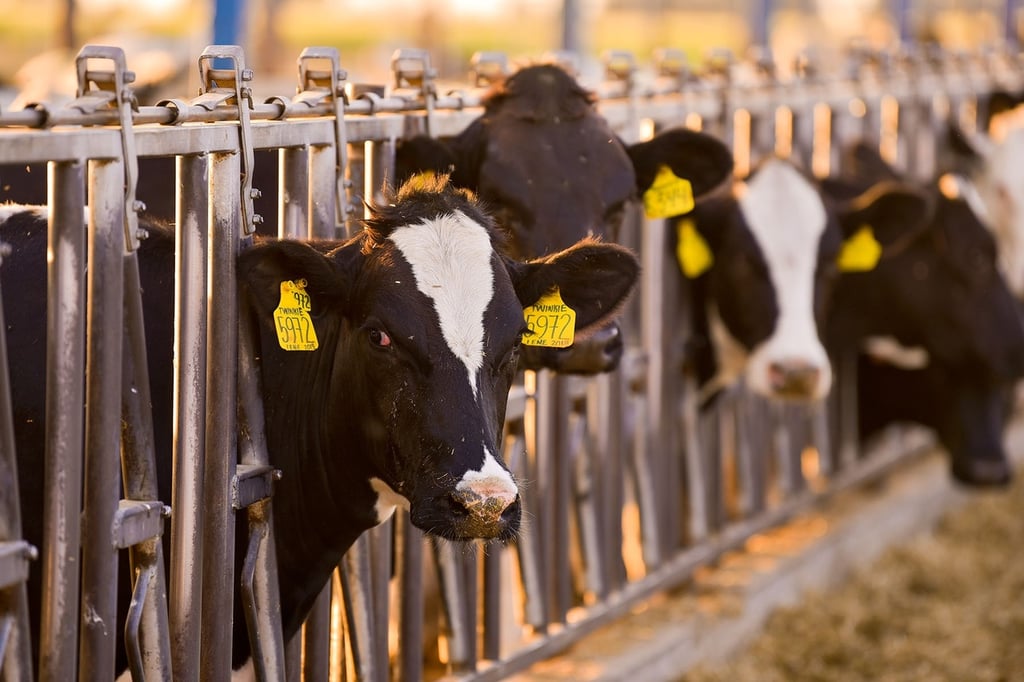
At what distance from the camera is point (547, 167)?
171 inches

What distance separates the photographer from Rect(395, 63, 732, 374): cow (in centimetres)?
416

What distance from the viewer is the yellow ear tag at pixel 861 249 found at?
5965mm

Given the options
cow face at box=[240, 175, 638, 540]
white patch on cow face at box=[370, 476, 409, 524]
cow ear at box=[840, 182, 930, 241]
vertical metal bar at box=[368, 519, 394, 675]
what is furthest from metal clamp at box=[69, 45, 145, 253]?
cow ear at box=[840, 182, 930, 241]

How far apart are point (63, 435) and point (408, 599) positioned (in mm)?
1577

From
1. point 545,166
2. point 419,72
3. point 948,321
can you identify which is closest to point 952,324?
point 948,321

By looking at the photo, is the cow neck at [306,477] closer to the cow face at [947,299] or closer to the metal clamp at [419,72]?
the metal clamp at [419,72]

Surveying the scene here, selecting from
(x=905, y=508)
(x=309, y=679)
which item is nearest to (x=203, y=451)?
(x=309, y=679)

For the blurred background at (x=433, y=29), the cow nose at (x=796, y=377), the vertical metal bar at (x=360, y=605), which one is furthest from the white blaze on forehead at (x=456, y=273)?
the blurred background at (x=433, y=29)

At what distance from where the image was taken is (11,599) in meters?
2.76

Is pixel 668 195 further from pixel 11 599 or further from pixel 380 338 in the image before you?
pixel 11 599

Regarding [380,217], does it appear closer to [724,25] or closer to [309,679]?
[309,679]

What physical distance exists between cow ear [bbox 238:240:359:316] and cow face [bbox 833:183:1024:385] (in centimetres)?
402

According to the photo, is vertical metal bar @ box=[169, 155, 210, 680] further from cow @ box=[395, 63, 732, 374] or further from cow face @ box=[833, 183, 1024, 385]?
cow face @ box=[833, 183, 1024, 385]

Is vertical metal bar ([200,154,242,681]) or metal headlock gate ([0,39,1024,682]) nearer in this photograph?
metal headlock gate ([0,39,1024,682])
